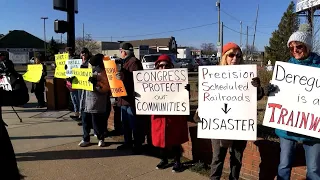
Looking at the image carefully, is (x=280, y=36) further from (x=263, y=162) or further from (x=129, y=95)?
(x=263, y=162)

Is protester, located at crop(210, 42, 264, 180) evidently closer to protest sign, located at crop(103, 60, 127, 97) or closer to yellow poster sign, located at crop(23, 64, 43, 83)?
protest sign, located at crop(103, 60, 127, 97)

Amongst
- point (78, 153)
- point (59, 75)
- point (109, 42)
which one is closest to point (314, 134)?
point (78, 153)

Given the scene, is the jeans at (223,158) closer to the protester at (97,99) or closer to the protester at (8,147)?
the protester at (8,147)

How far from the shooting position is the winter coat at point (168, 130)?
4.28 meters

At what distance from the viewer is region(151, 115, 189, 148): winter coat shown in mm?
4281

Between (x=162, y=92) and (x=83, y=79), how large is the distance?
2.00 meters

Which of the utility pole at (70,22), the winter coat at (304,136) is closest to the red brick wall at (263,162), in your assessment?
the winter coat at (304,136)

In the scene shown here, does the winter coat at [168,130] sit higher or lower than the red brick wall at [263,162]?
higher

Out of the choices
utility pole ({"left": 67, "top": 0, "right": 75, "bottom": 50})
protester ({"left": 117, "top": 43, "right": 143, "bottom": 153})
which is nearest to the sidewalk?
protester ({"left": 117, "top": 43, "right": 143, "bottom": 153})

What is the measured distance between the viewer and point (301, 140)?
10.00 ft

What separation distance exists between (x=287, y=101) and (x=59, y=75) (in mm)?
6134

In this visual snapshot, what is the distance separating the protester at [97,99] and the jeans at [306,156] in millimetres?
3286

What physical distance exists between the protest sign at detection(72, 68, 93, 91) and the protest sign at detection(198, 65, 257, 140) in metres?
2.55

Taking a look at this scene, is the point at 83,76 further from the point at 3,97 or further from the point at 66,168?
the point at 3,97
